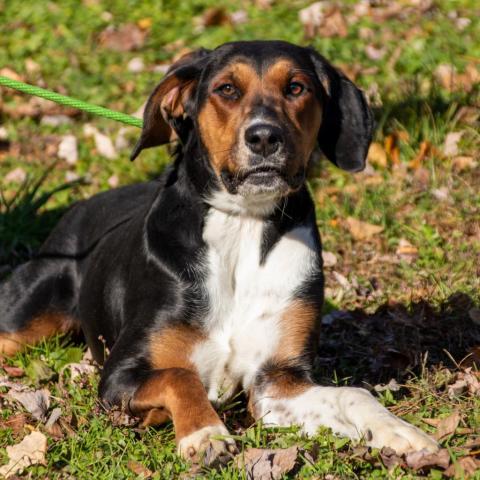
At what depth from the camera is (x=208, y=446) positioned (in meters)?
3.74

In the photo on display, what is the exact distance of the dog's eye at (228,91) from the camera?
173 inches

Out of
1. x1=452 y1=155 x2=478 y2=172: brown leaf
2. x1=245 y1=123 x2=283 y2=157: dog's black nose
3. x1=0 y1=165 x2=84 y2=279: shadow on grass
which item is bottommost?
x1=0 y1=165 x2=84 y2=279: shadow on grass

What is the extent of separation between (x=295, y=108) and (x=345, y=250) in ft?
7.59

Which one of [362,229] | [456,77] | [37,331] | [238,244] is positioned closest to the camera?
[238,244]

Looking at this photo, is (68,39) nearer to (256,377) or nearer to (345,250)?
(345,250)

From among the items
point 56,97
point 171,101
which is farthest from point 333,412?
point 56,97

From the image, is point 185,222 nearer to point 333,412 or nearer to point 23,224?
point 333,412

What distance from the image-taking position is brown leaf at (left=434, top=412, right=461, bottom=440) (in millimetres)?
3971

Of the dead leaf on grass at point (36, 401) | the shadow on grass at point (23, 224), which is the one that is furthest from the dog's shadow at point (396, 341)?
the shadow on grass at point (23, 224)

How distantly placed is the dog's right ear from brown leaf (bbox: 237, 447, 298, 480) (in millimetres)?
1522

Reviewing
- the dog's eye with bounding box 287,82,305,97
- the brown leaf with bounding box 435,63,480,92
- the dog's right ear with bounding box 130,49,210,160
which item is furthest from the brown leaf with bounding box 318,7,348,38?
the dog's eye with bounding box 287,82,305,97

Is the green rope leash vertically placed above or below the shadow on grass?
above

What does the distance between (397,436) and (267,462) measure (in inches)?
20.0

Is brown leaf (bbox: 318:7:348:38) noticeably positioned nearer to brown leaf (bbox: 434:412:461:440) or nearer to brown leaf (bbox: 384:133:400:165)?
brown leaf (bbox: 384:133:400:165)
